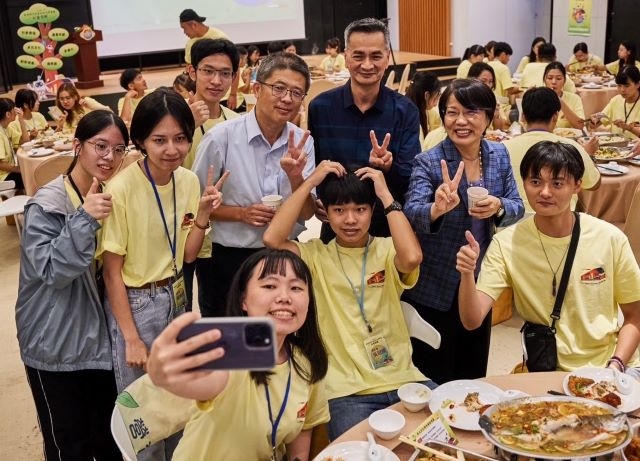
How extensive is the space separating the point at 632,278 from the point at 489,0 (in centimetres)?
1158

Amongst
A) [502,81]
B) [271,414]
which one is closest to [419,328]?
[271,414]

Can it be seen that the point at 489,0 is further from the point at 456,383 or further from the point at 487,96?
the point at 456,383

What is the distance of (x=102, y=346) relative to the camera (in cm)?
218

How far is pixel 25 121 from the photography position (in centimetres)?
657

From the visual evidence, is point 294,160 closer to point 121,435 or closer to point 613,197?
point 121,435

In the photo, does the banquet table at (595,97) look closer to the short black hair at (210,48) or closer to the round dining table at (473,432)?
the short black hair at (210,48)

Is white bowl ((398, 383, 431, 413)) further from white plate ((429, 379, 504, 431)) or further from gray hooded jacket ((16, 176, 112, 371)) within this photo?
gray hooded jacket ((16, 176, 112, 371))

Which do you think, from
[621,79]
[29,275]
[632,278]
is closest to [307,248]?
[29,275]

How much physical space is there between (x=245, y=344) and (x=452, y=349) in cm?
174

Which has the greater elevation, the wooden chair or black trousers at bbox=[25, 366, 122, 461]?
the wooden chair

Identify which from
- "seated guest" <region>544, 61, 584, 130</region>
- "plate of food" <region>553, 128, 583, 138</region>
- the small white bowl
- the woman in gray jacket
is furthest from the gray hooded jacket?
"seated guest" <region>544, 61, 584, 130</region>

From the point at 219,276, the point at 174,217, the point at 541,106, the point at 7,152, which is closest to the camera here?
the point at 174,217

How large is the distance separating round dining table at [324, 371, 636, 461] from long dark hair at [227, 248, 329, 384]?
21 centimetres

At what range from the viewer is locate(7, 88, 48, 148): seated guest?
6.28 meters
